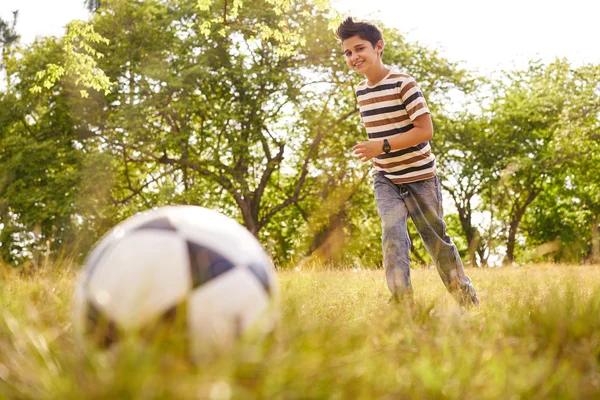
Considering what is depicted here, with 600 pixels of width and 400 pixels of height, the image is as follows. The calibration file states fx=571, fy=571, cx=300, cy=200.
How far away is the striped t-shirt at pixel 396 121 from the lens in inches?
193

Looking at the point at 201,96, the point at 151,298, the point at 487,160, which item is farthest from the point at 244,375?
the point at 487,160

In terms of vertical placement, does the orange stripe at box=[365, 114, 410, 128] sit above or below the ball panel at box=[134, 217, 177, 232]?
above

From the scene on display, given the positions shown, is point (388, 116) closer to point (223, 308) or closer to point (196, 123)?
point (223, 308)

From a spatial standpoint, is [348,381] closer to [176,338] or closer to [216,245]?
[176,338]

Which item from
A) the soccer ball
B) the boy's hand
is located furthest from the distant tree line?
the soccer ball

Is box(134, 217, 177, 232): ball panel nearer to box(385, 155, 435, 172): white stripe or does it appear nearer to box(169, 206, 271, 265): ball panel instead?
box(169, 206, 271, 265): ball panel

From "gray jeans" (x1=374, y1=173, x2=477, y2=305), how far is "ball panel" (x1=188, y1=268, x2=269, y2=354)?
263 cm

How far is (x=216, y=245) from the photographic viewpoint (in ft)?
7.85

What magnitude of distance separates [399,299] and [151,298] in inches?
111

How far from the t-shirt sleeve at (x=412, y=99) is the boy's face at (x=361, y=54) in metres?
0.33

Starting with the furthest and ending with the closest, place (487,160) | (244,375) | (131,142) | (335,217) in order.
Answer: (487,160)
(335,217)
(131,142)
(244,375)

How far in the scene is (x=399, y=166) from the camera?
5.01 m

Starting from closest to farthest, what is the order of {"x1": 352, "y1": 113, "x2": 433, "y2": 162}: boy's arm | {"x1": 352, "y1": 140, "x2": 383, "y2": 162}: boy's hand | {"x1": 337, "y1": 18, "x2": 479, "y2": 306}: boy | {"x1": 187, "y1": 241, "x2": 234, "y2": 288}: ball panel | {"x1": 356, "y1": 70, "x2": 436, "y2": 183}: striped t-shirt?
{"x1": 187, "y1": 241, "x2": 234, "y2": 288}: ball panel → {"x1": 352, "y1": 140, "x2": 383, "y2": 162}: boy's hand → {"x1": 352, "y1": 113, "x2": 433, "y2": 162}: boy's arm → {"x1": 337, "y1": 18, "x2": 479, "y2": 306}: boy → {"x1": 356, "y1": 70, "x2": 436, "y2": 183}: striped t-shirt

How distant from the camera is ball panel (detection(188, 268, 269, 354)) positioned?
2.11 meters
